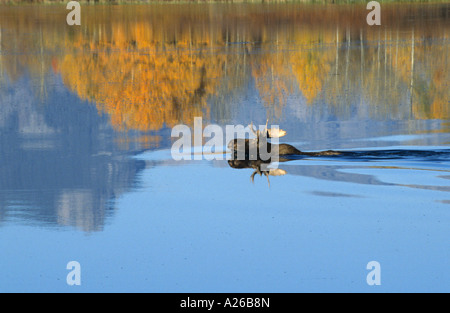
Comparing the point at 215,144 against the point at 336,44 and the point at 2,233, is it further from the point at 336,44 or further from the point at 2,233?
the point at 336,44

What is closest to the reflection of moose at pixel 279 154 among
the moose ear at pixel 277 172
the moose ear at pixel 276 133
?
the moose ear at pixel 276 133

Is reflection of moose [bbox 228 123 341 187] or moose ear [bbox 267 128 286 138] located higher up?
moose ear [bbox 267 128 286 138]

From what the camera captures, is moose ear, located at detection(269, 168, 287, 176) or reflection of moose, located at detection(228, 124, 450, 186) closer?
moose ear, located at detection(269, 168, 287, 176)

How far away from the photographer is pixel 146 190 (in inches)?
645

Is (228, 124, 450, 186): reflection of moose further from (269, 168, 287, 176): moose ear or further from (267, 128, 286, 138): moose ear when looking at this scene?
(269, 168, 287, 176): moose ear

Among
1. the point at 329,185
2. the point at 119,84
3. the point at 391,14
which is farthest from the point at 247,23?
the point at 329,185

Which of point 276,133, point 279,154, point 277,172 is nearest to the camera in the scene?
point 277,172

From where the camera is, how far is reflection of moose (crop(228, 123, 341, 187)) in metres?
18.1

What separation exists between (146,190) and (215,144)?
424 centimetres

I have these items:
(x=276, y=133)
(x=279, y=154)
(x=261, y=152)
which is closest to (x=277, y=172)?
(x=276, y=133)

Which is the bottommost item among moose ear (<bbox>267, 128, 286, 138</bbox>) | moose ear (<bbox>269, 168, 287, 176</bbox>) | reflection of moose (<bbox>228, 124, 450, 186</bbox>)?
moose ear (<bbox>269, 168, 287, 176</bbox>)

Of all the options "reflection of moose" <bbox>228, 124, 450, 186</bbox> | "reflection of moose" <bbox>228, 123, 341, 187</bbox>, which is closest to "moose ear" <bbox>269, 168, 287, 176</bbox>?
"reflection of moose" <bbox>228, 123, 341, 187</bbox>

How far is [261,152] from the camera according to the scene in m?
18.5

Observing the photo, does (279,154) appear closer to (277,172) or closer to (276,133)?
(276,133)
